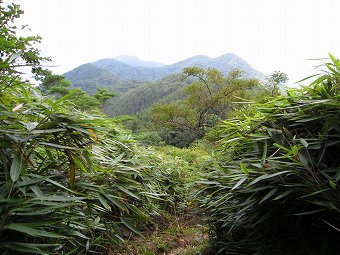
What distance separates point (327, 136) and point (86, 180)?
1.19 metres

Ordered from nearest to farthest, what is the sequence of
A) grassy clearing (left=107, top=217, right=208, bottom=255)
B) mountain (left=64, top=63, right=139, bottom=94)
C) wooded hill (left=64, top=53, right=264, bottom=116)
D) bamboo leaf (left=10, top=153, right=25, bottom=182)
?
bamboo leaf (left=10, top=153, right=25, bottom=182), grassy clearing (left=107, top=217, right=208, bottom=255), wooded hill (left=64, top=53, right=264, bottom=116), mountain (left=64, top=63, right=139, bottom=94)

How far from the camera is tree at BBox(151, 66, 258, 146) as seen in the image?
13.2m

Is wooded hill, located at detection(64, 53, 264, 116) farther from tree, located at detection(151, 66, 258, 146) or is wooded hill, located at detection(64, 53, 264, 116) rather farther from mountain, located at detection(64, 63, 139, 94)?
tree, located at detection(151, 66, 258, 146)

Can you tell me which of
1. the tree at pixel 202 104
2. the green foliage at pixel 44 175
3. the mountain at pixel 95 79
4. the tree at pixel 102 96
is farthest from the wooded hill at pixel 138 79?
the green foliage at pixel 44 175

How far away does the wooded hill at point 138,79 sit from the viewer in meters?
39.5

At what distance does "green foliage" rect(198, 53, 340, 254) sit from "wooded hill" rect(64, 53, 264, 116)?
490cm

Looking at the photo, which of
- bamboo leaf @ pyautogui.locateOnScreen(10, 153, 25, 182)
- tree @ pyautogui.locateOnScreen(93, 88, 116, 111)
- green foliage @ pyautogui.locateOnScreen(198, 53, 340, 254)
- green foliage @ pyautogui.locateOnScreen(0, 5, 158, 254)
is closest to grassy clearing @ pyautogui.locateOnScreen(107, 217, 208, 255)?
green foliage @ pyautogui.locateOnScreen(0, 5, 158, 254)

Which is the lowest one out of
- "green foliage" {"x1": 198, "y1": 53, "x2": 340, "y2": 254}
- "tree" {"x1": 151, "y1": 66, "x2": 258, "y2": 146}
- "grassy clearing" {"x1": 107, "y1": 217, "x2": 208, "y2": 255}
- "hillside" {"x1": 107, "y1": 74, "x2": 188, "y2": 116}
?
"hillside" {"x1": 107, "y1": 74, "x2": 188, "y2": 116}

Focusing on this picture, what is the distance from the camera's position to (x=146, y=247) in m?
2.51

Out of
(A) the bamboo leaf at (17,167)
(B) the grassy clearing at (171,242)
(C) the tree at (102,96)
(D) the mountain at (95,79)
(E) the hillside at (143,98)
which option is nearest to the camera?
(A) the bamboo leaf at (17,167)

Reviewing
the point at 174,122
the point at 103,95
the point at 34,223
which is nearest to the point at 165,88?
the point at 103,95

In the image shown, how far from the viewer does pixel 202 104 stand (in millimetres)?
13617

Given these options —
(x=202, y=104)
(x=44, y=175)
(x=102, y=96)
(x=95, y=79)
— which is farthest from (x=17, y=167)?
(x=95, y=79)

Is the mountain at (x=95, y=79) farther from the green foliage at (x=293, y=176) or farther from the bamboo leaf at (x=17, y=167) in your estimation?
the bamboo leaf at (x=17, y=167)
